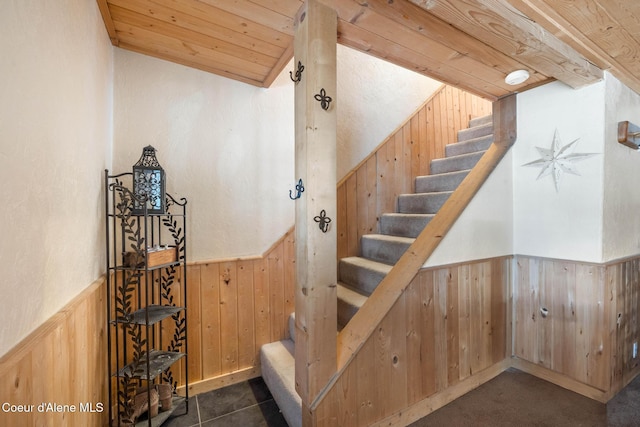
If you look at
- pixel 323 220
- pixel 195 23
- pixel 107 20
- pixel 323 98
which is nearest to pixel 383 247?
pixel 323 220

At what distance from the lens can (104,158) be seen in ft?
5.04

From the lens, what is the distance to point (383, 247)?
231cm

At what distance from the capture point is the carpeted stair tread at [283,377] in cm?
153

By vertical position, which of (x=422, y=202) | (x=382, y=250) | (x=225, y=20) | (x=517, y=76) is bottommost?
(x=382, y=250)

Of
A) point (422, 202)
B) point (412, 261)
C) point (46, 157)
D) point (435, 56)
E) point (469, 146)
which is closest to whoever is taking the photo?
point (46, 157)

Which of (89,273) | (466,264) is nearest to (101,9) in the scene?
(89,273)

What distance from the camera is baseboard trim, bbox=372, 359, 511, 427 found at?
1.58 metres

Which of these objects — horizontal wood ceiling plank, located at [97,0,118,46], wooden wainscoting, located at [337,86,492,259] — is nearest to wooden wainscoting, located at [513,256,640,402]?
wooden wainscoting, located at [337,86,492,259]

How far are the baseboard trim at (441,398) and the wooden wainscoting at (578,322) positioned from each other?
0.28 meters

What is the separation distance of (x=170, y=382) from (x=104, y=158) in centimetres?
142

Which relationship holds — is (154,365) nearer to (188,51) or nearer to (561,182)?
(188,51)

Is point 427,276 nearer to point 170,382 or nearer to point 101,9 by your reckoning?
point 170,382

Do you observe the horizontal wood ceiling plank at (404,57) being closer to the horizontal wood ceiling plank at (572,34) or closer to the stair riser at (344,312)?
the horizontal wood ceiling plank at (572,34)

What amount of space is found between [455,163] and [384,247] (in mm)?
1203
